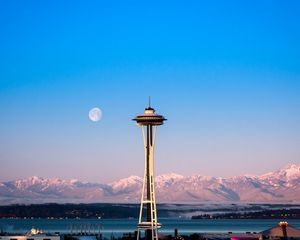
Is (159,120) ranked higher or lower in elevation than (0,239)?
higher

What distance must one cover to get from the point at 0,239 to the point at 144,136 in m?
45.3

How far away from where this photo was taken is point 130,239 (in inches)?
6737

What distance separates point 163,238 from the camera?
162m

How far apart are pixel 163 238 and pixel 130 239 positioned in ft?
36.7

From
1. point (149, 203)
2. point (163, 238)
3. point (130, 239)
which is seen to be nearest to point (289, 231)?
point (149, 203)

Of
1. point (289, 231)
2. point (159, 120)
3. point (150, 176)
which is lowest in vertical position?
point (289, 231)

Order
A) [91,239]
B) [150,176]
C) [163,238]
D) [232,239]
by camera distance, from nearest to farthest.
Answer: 1. [150,176]
2. [232,239]
3. [163,238]
4. [91,239]

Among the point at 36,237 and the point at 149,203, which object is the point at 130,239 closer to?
the point at 36,237

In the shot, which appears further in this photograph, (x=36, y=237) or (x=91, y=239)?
(x=91, y=239)

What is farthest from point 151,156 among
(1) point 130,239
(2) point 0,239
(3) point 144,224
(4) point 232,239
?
(1) point 130,239

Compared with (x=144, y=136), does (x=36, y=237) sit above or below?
below

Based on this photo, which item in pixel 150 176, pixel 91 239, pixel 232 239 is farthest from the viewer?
pixel 91 239

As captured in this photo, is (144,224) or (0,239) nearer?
(144,224)

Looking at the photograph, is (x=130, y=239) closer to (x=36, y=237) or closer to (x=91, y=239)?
(x=91, y=239)
